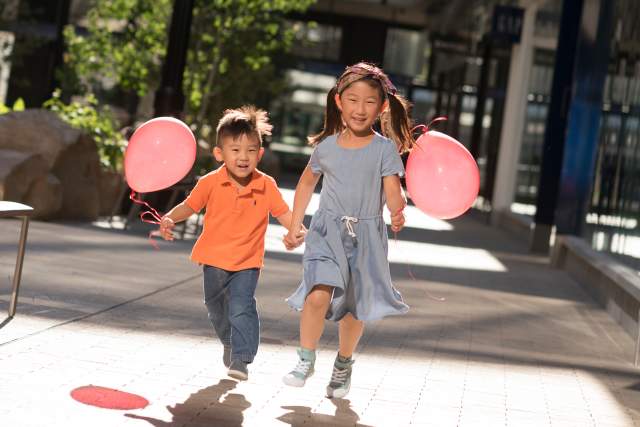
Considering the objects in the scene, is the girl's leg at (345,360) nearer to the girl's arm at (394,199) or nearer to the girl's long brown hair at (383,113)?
the girl's arm at (394,199)

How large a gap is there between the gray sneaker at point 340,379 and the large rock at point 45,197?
7.81 metres

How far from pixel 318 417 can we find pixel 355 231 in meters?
0.87

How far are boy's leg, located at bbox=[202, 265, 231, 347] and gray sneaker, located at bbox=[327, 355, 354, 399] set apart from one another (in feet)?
1.87

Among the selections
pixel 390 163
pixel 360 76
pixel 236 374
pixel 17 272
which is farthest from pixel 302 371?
pixel 17 272

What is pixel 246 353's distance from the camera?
6.06 m

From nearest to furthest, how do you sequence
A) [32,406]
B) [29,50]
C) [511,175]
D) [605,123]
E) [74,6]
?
[32,406], [605,123], [29,50], [511,175], [74,6]

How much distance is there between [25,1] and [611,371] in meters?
22.5

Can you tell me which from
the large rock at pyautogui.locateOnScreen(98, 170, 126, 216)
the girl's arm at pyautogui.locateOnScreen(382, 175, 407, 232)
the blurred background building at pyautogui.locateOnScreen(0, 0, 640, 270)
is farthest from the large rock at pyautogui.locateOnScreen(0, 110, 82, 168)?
the girl's arm at pyautogui.locateOnScreen(382, 175, 407, 232)

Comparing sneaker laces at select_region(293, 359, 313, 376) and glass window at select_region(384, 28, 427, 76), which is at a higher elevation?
glass window at select_region(384, 28, 427, 76)

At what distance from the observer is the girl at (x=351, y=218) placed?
593 cm

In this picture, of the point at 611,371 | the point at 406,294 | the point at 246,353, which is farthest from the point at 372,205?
the point at 406,294

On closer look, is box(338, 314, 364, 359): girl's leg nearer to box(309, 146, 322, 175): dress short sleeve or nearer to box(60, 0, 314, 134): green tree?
box(309, 146, 322, 175): dress short sleeve

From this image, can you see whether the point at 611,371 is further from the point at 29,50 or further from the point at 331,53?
the point at 331,53

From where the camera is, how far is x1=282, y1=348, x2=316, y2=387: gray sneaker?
5.90 m
